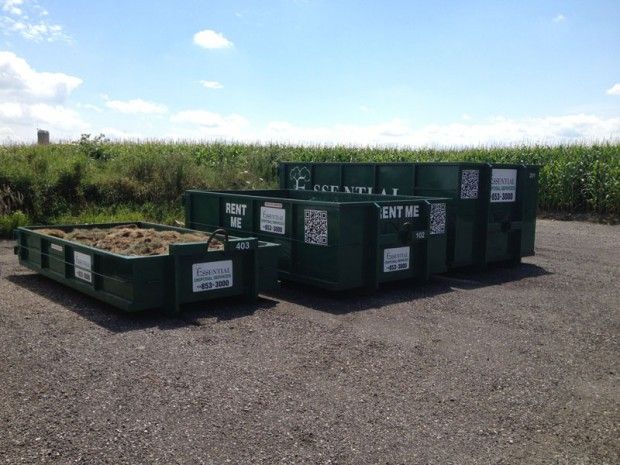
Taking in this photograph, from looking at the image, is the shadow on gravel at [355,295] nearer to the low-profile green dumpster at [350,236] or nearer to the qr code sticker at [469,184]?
the low-profile green dumpster at [350,236]

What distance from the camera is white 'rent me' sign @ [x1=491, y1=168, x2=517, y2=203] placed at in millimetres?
10930

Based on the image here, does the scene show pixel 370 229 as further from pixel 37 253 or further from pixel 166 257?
pixel 37 253

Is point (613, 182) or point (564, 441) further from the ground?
point (613, 182)

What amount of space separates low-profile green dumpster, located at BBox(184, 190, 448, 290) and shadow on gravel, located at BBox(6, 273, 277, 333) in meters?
0.95

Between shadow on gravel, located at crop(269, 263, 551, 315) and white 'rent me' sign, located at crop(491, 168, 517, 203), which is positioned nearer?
shadow on gravel, located at crop(269, 263, 551, 315)

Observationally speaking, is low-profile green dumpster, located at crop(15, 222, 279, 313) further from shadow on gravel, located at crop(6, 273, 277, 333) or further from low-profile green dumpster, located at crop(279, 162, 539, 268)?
low-profile green dumpster, located at crop(279, 162, 539, 268)

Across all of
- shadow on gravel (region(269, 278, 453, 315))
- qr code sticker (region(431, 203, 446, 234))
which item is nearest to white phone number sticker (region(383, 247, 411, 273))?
shadow on gravel (region(269, 278, 453, 315))

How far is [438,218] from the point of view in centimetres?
981

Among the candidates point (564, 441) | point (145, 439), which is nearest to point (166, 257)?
point (145, 439)

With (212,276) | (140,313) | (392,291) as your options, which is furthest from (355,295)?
(140,313)

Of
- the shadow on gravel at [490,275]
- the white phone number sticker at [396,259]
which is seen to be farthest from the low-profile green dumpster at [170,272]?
the shadow on gravel at [490,275]

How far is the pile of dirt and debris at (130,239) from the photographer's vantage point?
27.2 feet

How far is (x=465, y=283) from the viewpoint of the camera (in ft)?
32.7

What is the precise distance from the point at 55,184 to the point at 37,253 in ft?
24.9
